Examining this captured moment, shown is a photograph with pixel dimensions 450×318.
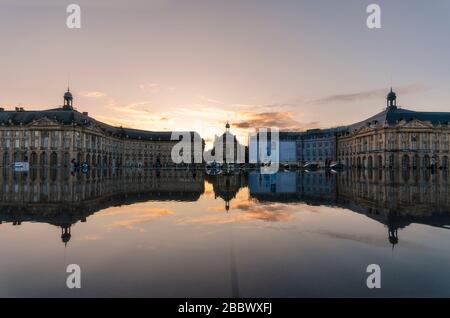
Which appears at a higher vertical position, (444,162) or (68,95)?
(68,95)

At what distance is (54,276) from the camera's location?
641 centimetres

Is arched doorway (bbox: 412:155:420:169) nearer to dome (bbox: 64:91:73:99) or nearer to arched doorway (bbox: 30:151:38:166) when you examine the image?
dome (bbox: 64:91:73:99)

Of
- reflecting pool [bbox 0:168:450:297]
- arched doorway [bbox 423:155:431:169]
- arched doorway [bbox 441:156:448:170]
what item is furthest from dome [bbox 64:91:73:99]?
arched doorway [bbox 441:156:448:170]

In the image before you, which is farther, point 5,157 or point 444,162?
point 444,162

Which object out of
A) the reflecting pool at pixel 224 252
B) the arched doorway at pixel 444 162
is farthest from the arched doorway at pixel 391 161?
the reflecting pool at pixel 224 252

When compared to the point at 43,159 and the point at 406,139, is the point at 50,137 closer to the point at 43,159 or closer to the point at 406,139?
the point at 43,159

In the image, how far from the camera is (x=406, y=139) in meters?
98.7

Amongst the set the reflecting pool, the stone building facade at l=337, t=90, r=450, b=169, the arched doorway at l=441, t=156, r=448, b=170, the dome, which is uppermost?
the dome

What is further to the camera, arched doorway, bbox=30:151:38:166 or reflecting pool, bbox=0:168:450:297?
arched doorway, bbox=30:151:38:166

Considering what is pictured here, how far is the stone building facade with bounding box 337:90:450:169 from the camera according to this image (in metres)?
97.6

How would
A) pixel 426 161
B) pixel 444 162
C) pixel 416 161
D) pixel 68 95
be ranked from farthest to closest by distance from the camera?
pixel 68 95
pixel 444 162
pixel 426 161
pixel 416 161

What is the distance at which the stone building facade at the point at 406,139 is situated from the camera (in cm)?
9762

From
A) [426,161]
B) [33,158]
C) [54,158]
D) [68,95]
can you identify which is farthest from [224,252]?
[68,95]
